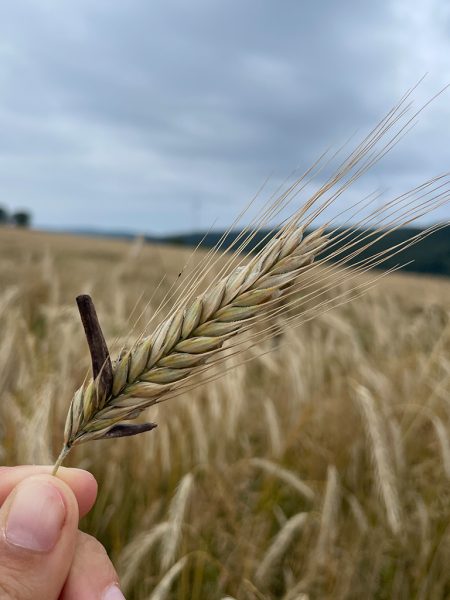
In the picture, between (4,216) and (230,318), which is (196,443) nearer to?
(230,318)

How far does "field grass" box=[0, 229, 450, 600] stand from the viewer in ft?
7.02

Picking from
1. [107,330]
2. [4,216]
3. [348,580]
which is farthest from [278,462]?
[4,216]

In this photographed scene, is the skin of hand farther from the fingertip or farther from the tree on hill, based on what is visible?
the tree on hill

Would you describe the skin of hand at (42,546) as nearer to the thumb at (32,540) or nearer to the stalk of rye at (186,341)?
the thumb at (32,540)

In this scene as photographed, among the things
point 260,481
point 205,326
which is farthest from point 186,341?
point 260,481

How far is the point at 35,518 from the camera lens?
37.4 inches

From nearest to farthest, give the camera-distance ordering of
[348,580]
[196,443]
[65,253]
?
[348,580], [196,443], [65,253]

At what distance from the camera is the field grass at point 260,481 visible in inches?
84.2

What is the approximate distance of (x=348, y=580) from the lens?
2092 millimetres

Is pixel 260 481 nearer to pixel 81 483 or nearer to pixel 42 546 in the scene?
pixel 81 483

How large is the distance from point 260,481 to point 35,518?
2286mm

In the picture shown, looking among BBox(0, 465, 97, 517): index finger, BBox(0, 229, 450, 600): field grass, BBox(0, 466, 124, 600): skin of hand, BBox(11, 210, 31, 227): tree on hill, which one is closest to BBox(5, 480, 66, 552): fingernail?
BBox(0, 466, 124, 600): skin of hand

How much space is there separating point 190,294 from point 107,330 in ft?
9.15

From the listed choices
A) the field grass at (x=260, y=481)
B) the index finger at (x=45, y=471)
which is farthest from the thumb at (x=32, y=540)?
the field grass at (x=260, y=481)
